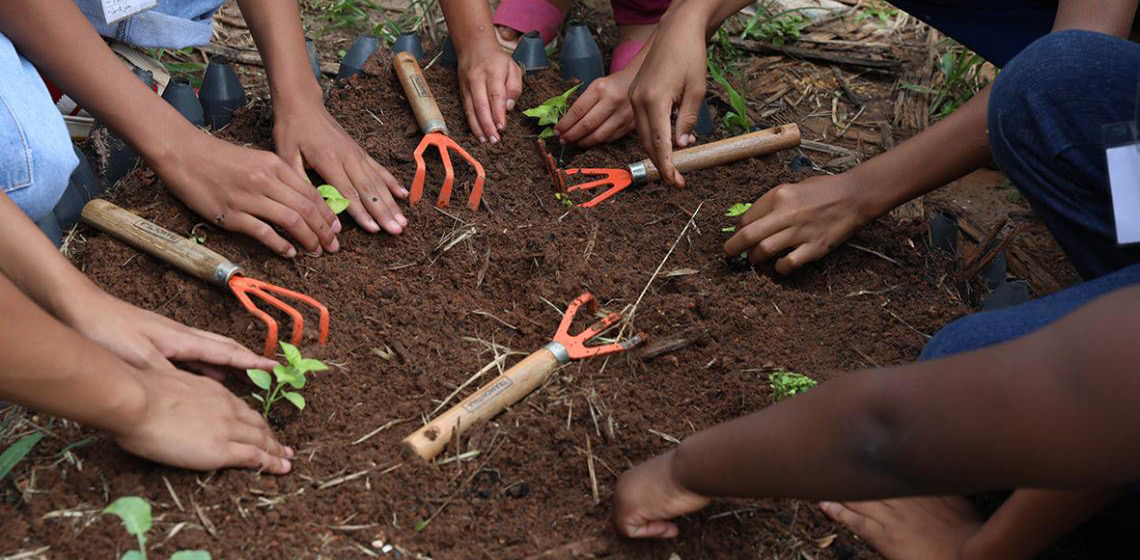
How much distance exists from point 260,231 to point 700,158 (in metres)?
1.25

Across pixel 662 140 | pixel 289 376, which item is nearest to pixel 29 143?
pixel 289 376

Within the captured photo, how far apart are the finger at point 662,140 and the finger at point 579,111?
276mm

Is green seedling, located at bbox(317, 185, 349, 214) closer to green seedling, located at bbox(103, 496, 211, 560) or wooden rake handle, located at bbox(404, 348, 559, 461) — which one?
wooden rake handle, located at bbox(404, 348, 559, 461)

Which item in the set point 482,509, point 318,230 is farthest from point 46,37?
point 482,509

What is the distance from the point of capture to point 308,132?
2.55 meters

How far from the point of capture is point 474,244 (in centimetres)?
245

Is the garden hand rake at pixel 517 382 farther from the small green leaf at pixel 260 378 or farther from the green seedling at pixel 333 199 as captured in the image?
the green seedling at pixel 333 199

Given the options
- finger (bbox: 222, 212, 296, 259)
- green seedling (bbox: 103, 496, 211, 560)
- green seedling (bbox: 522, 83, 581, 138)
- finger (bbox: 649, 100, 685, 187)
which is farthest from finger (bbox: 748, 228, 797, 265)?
green seedling (bbox: 103, 496, 211, 560)

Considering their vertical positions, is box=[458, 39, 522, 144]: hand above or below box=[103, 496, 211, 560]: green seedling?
above

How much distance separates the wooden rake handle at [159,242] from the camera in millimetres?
2186

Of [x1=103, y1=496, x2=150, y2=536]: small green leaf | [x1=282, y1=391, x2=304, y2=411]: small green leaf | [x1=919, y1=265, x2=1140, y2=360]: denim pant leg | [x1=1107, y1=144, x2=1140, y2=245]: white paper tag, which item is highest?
[x1=1107, y1=144, x2=1140, y2=245]: white paper tag

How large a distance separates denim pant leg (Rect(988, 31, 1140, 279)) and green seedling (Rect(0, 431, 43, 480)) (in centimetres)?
204

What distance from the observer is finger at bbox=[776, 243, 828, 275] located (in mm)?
2404

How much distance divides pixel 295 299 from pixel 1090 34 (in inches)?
71.9
